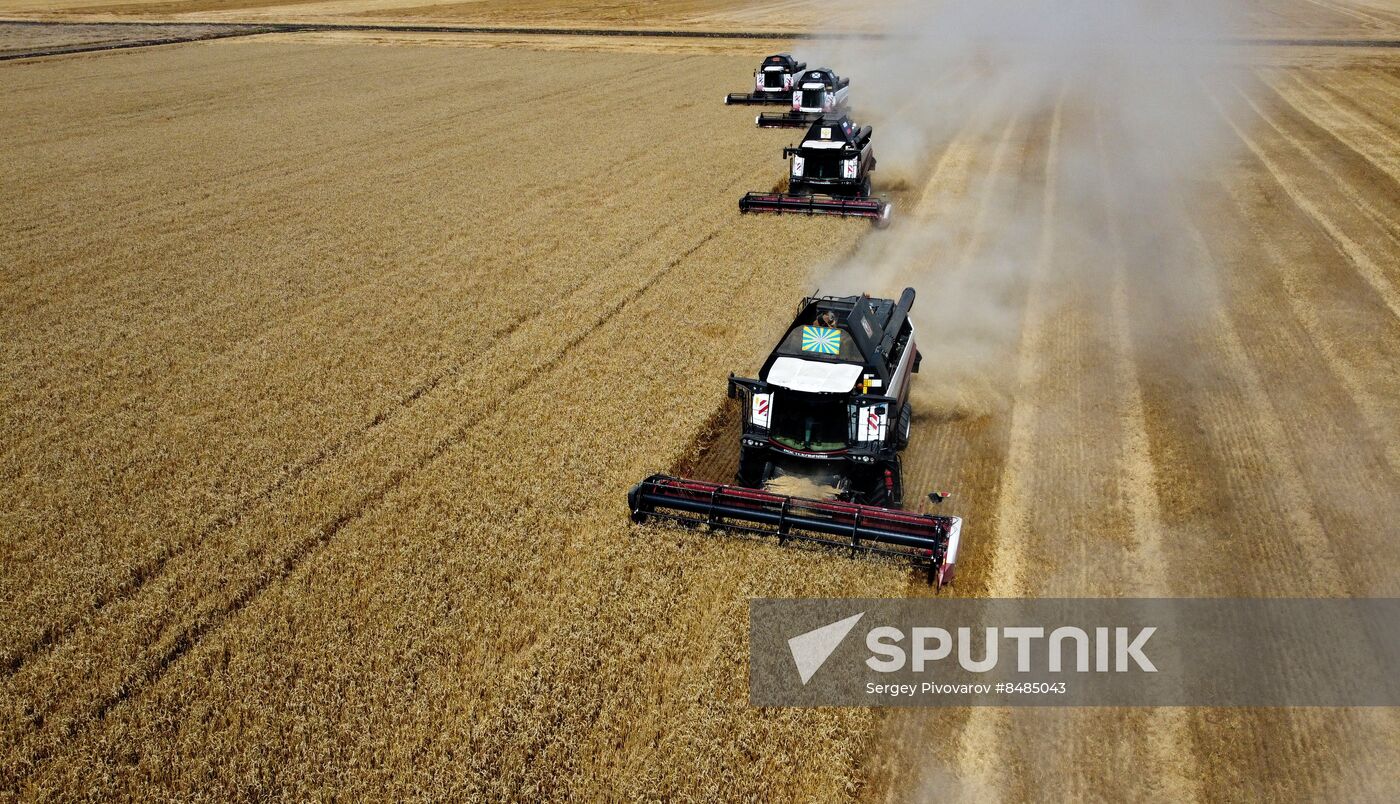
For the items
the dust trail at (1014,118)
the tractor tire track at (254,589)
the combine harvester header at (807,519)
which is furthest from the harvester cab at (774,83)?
the combine harvester header at (807,519)

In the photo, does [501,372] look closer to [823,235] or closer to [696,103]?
[823,235]

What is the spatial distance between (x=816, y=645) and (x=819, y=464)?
2.35 metres

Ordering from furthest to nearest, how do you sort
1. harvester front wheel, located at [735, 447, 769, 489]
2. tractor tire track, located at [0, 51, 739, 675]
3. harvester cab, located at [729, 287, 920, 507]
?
harvester front wheel, located at [735, 447, 769, 489]
harvester cab, located at [729, 287, 920, 507]
tractor tire track, located at [0, 51, 739, 675]

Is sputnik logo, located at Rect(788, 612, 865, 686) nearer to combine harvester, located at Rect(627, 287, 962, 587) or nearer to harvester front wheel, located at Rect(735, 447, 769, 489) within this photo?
combine harvester, located at Rect(627, 287, 962, 587)

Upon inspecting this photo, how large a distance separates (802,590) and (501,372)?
6989 mm

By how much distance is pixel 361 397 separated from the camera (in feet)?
45.5

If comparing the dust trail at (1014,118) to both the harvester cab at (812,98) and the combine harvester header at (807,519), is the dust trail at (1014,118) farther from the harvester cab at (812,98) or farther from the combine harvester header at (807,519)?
the combine harvester header at (807,519)

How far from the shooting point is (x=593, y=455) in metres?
12.1

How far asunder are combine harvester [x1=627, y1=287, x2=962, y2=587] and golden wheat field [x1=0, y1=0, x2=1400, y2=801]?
37 centimetres

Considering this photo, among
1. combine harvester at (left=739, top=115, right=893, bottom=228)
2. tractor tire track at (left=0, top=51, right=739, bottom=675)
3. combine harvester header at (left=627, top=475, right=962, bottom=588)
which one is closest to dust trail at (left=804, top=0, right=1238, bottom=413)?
combine harvester at (left=739, top=115, right=893, bottom=228)

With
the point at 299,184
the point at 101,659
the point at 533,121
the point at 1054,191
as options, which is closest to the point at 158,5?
the point at 533,121

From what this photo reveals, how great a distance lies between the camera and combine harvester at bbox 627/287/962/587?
9.74 metres

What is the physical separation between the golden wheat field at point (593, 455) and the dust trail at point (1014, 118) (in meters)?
0.21

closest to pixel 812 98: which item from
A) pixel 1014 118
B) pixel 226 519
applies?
pixel 1014 118
